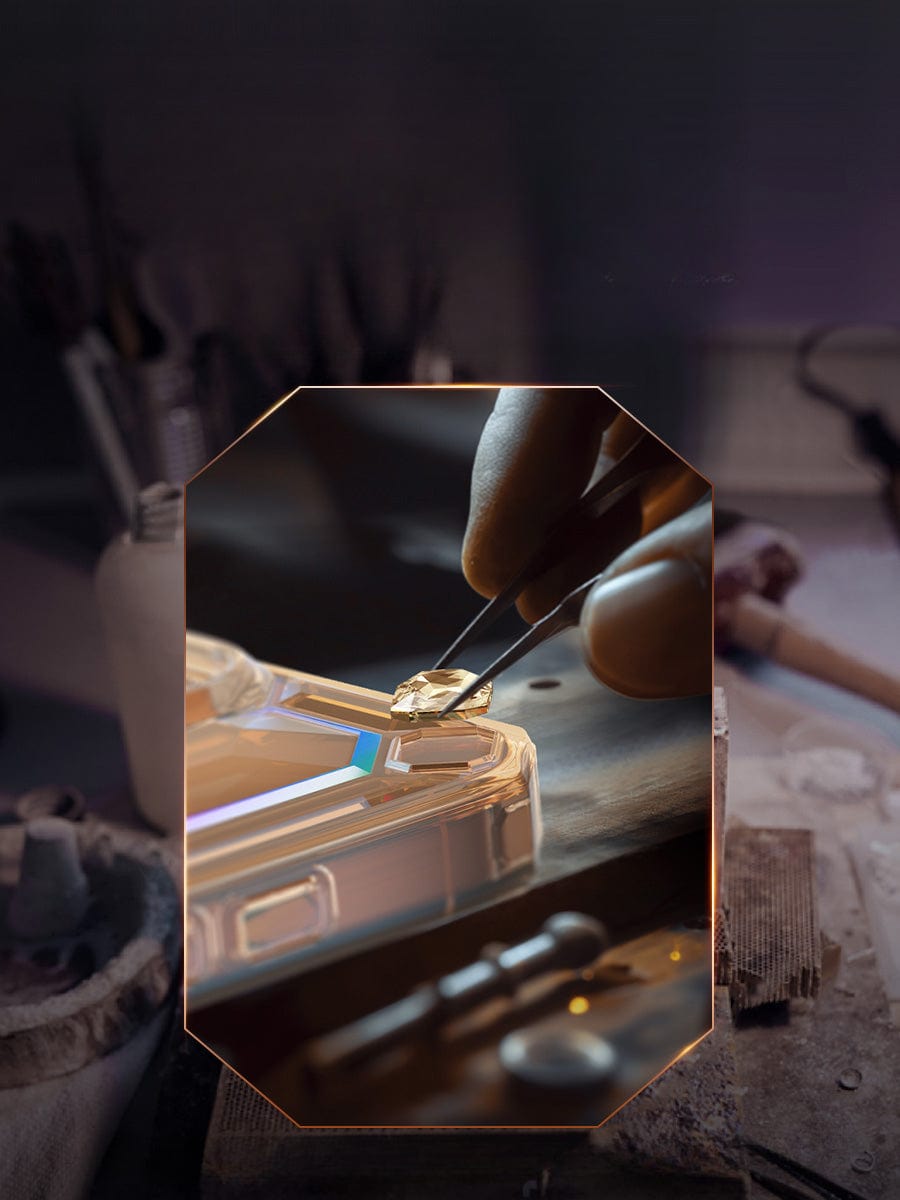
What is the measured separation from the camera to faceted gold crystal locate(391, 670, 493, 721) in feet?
4.97

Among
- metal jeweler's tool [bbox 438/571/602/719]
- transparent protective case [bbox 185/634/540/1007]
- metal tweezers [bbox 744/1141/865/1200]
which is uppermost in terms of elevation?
metal jeweler's tool [bbox 438/571/602/719]

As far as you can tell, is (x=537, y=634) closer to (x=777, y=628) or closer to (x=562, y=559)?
(x=562, y=559)

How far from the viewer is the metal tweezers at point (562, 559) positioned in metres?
1.46

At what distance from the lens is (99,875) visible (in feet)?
7.39

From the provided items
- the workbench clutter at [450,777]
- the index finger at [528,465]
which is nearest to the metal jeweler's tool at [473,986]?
the workbench clutter at [450,777]

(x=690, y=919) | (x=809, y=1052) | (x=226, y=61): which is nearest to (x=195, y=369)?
(x=226, y=61)

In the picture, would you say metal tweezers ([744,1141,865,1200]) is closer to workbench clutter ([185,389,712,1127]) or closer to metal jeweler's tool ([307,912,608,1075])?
workbench clutter ([185,389,712,1127])

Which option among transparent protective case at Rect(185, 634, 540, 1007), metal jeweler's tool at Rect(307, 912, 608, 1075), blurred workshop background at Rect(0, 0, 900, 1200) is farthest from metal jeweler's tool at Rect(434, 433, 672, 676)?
blurred workshop background at Rect(0, 0, 900, 1200)

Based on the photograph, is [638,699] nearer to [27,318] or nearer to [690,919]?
[690,919]

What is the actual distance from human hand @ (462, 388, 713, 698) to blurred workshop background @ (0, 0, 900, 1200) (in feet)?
2.37

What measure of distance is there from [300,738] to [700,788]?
530 millimetres

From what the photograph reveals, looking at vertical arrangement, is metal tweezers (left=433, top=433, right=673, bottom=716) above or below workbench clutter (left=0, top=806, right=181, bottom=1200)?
above

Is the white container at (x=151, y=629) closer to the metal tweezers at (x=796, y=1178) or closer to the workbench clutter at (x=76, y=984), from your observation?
the workbench clutter at (x=76, y=984)

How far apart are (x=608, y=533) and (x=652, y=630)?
14 cm
